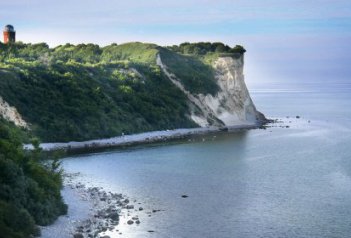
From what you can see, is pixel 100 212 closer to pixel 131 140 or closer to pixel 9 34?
pixel 131 140

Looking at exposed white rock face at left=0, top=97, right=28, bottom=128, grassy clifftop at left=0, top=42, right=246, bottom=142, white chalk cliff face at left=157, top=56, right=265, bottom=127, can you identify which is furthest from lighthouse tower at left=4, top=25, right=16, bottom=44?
exposed white rock face at left=0, top=97, right=28, bottom=128

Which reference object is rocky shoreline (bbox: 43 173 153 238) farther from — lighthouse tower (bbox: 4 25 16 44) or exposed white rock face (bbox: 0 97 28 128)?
lighthouse tower (bbox: 4 25 16 44)

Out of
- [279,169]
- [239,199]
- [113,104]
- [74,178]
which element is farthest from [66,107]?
[239,199]

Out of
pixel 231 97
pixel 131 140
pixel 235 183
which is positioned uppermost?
pixel 231 97

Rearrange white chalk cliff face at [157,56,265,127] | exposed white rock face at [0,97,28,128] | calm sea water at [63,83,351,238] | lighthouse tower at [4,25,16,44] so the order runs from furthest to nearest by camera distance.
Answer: lighthouse tower at [4,25,16,44] < white chalk cliff face at [157,56,265,127] < exposed white rock face at [0,97,28,128] < calm sea water at [63,83,351,238]

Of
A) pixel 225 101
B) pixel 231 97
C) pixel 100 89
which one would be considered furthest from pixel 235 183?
pixel 231 97

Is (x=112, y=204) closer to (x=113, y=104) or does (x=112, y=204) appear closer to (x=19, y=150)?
(x=19, y=150)
